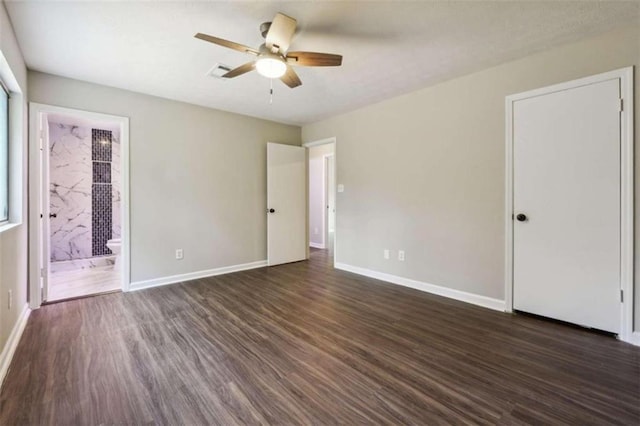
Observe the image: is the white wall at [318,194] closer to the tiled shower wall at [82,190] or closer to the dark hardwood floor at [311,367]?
the dark hardwood floor at [311,367]

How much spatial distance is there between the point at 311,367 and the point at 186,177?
3.07 meters

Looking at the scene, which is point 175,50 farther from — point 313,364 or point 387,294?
point 387,294

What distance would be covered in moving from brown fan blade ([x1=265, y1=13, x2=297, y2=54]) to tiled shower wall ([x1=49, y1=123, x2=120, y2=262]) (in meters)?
5.15

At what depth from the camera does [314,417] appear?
148 cm

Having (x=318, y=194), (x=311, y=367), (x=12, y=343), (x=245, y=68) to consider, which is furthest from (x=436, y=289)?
(x=318, y=194)

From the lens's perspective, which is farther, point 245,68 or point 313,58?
point 245,68

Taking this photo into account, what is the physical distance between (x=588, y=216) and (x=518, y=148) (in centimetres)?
80

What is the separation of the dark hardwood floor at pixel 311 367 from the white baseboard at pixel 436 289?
0.15 metres

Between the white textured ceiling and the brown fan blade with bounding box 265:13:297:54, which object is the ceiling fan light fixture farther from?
the white textured ceiling

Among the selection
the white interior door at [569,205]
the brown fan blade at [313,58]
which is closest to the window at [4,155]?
the brown fan blade at [313,58]

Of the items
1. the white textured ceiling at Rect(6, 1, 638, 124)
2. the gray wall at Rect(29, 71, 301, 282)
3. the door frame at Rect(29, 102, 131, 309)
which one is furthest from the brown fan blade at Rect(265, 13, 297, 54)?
the door frame at Rect(29, 102, 131, 309)

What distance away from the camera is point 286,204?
494 centimetres

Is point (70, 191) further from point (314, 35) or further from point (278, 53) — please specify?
point (314, 35)

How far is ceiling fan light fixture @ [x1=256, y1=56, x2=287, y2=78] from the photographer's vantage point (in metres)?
2.11
